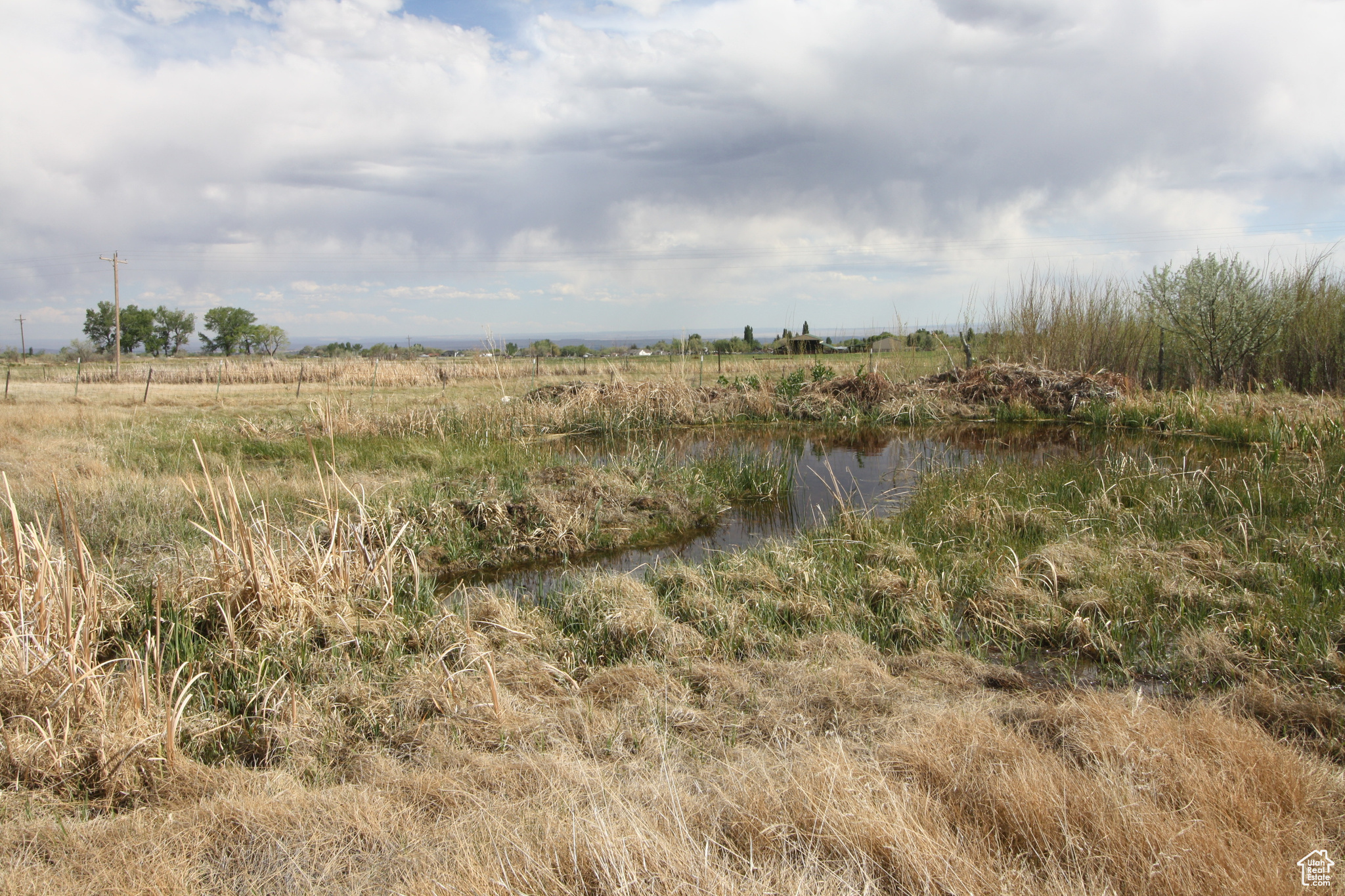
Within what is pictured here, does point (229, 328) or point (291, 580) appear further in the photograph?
point (229, 328)

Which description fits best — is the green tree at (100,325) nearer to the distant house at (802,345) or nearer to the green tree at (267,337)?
the green tree at (267,337)

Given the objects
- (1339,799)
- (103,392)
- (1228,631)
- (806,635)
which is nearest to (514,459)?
(806,635)

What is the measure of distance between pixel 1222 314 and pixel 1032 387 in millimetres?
4770

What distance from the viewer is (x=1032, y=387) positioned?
50.8 ft

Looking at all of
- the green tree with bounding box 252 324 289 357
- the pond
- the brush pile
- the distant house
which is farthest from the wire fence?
the green tree with bounding box 252 324 289 357

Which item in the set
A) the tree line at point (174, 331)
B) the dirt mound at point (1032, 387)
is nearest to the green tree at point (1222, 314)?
the dirt mound at point (1032, 387)

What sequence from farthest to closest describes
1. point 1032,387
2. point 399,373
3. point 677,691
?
point 399,373, point 1032,387, point 677,691

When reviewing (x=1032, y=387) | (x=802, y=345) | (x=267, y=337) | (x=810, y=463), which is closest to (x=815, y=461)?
(x=810, y=463)

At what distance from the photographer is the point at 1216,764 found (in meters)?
2.52

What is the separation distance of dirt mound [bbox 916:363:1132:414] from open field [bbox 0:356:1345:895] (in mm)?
6069

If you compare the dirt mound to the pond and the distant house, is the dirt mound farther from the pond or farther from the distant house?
the distant house

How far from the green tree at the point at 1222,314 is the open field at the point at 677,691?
8.87m

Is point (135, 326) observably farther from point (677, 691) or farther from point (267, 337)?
point (677, 691)

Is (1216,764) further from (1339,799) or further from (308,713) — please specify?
(308,713)
